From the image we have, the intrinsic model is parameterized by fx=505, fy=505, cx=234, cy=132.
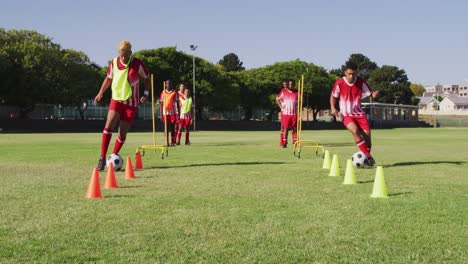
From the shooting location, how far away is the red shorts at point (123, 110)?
1077cm

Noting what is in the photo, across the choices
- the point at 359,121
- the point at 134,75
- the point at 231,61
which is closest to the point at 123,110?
the point at 134,75

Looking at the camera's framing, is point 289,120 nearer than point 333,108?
No

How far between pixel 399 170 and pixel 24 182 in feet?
24.3

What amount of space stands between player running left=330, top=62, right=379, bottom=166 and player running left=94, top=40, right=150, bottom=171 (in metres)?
4.54

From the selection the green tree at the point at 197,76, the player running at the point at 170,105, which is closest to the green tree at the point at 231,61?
the green tree at the point at 197,76

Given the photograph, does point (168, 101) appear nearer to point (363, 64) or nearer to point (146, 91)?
point (146, 91)

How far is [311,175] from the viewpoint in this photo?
31.7 ft

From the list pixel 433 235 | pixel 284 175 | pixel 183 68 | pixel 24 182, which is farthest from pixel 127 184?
pixel 183 68

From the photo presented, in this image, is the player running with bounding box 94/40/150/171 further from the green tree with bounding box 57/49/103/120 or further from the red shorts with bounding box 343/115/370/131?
the green tree with bounding box 57/49/103/120

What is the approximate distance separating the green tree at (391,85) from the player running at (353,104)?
350 feet

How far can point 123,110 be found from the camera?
10875 mm

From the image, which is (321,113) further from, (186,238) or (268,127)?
(186,238)

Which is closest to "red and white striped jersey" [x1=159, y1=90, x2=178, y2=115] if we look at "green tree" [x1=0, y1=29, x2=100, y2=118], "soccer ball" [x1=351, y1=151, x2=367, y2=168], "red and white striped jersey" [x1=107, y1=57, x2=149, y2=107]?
"red and white striped jersey" [x1=107, y1=57, x2=149, y2=107]

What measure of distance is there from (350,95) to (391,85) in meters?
109
